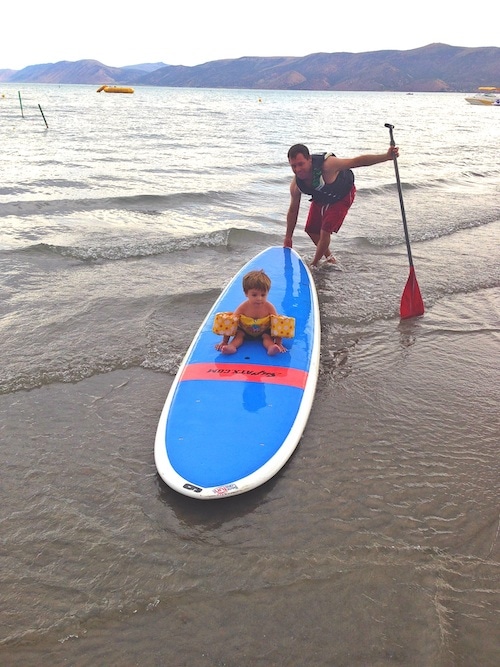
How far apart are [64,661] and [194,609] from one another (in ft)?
2.19

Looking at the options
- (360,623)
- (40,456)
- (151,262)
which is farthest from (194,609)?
(151,262)

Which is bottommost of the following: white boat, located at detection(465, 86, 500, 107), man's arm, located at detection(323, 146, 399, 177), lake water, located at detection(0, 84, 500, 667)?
lake water, located at detection(0, 84, 500, 667)

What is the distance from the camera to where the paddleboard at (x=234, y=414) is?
3.43 meters

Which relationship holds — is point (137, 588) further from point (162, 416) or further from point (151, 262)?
point (151, 262)

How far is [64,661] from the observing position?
2.48 meters

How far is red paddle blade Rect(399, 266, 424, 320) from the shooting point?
6398 mm

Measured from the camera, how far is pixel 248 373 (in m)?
4.52

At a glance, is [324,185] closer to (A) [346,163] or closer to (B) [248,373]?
(A) [346,163]

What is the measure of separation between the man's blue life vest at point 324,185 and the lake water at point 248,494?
1201 mm

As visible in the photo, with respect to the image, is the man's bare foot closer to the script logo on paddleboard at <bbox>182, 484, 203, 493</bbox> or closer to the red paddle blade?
the script logo on paddleboard at <bbox>182, 484, 203, 493</bbox>

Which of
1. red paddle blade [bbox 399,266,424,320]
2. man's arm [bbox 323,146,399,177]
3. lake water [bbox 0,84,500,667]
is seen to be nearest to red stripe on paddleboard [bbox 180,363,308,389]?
lake water [bbox 0,84,500,667]

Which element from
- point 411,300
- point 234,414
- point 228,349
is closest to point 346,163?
point 411,300

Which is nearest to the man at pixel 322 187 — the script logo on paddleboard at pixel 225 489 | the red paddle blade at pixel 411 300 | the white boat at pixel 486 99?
the red paddle blade at pixel 411 300

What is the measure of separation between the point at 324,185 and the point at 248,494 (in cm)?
517
